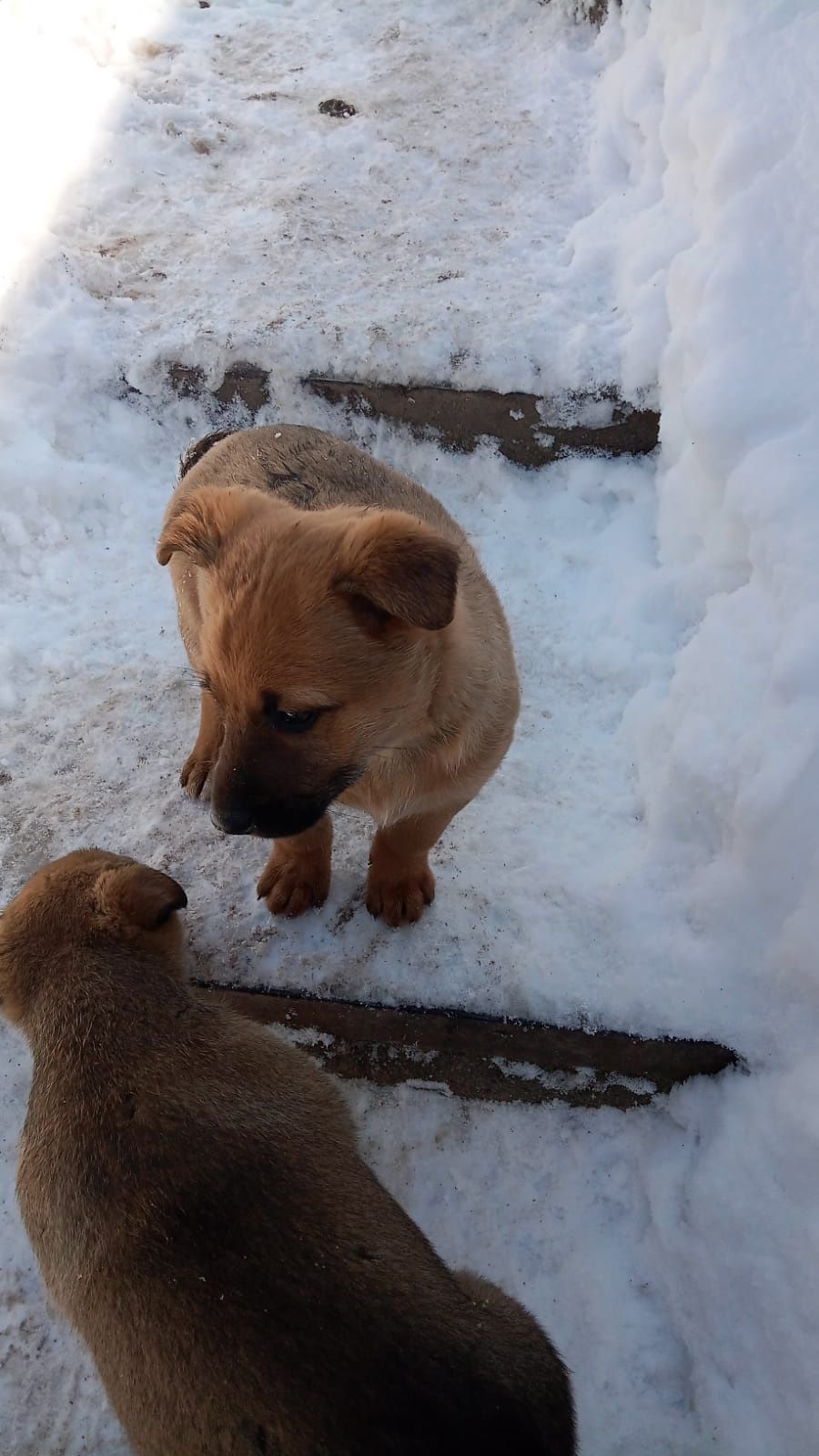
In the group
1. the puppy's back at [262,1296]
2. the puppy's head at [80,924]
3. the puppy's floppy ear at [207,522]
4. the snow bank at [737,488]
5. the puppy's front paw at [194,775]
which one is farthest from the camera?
the puppy's front paw at [194,775]

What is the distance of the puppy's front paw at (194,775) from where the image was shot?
3.18 metres

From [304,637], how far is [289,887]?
126cm

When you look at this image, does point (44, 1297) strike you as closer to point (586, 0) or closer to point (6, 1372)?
point (6, 1372)

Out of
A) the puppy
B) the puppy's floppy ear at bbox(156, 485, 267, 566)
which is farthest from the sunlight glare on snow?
the puppy

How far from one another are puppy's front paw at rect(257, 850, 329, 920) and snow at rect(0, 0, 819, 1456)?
0.08 meters

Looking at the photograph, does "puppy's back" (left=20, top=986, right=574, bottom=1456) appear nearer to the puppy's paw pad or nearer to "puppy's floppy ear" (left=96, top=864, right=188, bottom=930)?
"puppy's floppy ear" (left=96, top=864, right=188, bottom=930)

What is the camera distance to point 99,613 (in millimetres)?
3887

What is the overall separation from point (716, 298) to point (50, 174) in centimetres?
394

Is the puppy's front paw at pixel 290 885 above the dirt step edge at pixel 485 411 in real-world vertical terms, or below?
below

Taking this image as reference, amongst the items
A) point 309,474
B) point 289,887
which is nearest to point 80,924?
point 289,887

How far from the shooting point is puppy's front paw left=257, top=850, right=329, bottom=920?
2.94 metres

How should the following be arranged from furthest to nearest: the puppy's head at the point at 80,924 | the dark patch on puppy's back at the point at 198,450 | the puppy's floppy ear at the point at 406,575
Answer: the dark patch on puppy's back at the point at 198,450
the puppy's head at the point at 80,924
the puppy's floppy ear at the point at 406,575

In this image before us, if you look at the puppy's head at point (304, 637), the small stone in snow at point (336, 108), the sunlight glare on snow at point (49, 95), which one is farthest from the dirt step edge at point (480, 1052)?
→ the small stone in snow at point (336, 108)

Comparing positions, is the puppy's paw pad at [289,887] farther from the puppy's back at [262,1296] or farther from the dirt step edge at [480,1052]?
the puppy's back at [262,1296]
